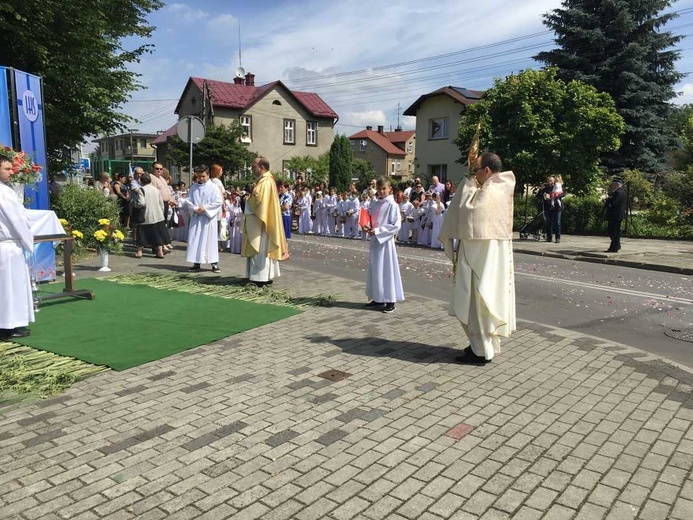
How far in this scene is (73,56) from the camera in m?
15.5

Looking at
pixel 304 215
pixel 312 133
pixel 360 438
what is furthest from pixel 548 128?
pixel 312 133

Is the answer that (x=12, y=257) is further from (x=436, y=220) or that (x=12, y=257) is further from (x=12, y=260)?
(x=436, y=220)

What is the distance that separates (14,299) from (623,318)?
7949mm

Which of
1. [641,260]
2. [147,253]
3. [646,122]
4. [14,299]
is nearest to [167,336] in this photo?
[14,299]

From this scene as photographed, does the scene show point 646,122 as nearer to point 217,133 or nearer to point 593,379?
point 217,133

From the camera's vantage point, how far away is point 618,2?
106ft

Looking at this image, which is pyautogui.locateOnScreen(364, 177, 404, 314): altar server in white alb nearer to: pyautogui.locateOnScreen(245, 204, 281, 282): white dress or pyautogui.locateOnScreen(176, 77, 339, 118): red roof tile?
pyautogui.locateOnScreen(245, 204, 281, 282): white dress

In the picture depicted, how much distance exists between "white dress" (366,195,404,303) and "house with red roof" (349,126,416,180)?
63126 millimetres

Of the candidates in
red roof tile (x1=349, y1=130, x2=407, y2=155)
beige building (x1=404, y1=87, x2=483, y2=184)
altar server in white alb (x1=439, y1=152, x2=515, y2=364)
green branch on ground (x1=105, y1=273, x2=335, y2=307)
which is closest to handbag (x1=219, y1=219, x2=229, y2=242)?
green branch on ground (x1=105, y1=273, x2=335, y2=307)

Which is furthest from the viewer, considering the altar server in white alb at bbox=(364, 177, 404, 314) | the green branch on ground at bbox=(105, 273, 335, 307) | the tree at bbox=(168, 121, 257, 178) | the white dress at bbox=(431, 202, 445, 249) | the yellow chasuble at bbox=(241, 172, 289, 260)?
the tree at bbox=(168, 121, 257, 178)

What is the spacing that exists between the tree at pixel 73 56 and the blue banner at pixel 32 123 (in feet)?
12.4

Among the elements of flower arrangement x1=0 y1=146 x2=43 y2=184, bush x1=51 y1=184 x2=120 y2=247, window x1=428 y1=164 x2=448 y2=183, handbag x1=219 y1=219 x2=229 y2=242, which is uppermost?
window x1=428 y1=164 x2=448 y2=183

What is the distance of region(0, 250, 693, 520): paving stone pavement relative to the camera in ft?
11.5

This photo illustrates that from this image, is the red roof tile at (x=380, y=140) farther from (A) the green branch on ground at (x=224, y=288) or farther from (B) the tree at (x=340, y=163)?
(A) the green branch on ground at (x=224, y=288)
